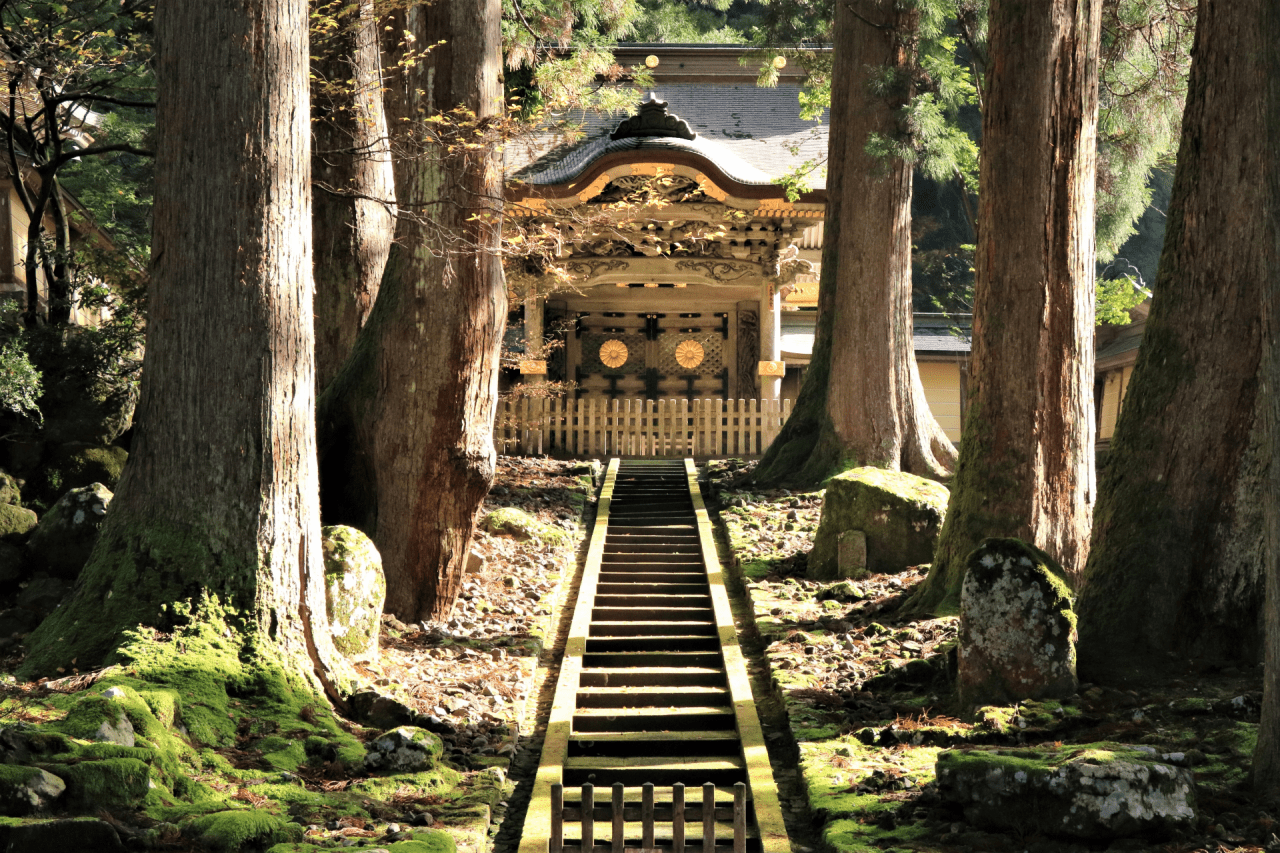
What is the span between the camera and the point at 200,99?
6.81 metres

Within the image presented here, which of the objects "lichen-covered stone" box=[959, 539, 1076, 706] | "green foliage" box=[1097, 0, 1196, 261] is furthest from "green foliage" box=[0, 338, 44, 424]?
"green foliage" box=[1097, 0, 1196, 261]

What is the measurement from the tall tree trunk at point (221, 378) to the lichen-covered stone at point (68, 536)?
2189mm

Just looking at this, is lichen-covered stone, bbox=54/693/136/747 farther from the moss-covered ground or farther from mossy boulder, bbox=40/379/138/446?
mossy boulder, bbox=40/379/138/446

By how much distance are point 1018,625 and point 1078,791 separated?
1.94 m

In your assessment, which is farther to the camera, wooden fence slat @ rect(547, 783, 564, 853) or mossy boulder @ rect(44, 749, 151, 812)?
mossy boulder @ rect(44, 749, 151, 812)

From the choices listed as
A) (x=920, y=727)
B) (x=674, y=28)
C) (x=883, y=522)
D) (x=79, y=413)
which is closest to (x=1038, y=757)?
(x=920, y=727)

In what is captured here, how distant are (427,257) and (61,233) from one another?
464 cm

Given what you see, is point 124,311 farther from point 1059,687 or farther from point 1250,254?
point 1250,254

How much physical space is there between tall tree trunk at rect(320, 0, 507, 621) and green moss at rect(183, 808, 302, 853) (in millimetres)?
4492

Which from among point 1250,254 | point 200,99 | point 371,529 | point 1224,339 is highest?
point 200,99

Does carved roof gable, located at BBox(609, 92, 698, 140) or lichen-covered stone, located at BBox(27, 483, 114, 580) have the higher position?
carved roof gable, located at BBox(609, 92, 698, 140)

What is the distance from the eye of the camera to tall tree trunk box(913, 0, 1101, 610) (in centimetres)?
923

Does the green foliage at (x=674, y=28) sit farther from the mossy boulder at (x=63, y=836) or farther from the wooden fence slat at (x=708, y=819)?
the mossy boulder at (x=63, y=836)

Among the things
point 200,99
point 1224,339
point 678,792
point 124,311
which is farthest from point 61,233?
point 1224,339
